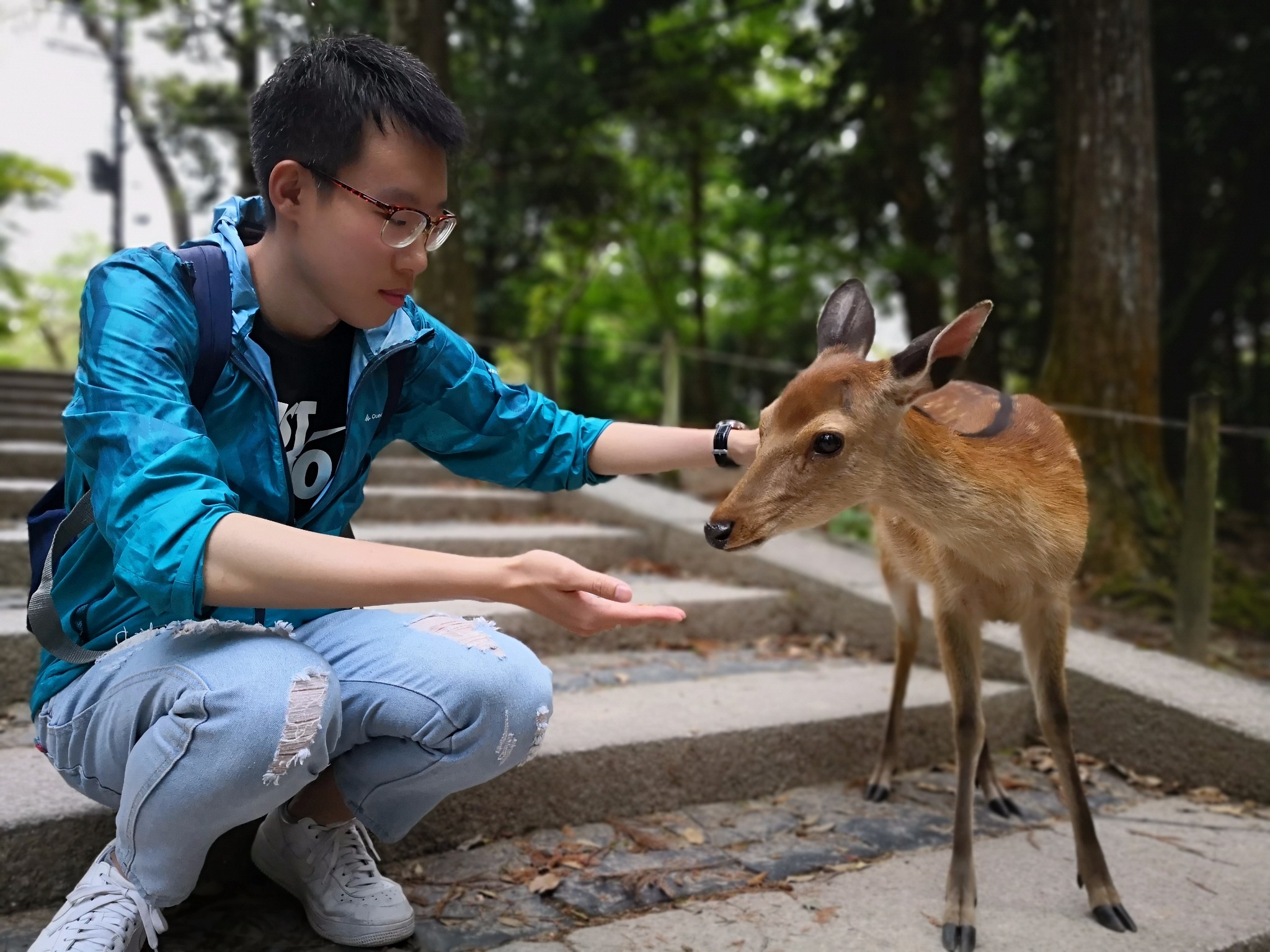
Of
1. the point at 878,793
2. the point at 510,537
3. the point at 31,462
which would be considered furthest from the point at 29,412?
the point at 878,793

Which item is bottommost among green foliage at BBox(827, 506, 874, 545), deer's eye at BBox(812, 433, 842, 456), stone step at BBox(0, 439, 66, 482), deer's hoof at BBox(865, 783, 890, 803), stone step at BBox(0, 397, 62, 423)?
deer's hoof at BBox(865, 783, 890, 803)

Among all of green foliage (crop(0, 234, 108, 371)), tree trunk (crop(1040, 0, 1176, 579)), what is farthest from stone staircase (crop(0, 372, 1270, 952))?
green foliage (crop(0, 234, 108, 371))

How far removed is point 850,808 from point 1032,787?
26.6 inches

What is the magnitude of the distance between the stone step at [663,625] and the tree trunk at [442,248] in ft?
12.0

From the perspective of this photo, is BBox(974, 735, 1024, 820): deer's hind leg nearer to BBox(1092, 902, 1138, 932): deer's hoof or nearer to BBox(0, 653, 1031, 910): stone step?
BBox(0, 653, 1031, 910): stone step

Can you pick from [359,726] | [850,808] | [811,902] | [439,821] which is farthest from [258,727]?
[850,808]

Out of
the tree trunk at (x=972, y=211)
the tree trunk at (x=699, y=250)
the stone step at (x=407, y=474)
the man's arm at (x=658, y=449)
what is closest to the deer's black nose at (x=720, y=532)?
the man's arm at (x=658, y=449)

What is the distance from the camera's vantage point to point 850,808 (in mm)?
3141

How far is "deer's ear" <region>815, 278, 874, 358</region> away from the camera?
2658 mm

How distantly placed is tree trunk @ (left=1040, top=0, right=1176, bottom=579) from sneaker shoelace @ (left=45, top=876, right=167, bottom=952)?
5.05 metres

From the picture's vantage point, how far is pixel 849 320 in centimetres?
269

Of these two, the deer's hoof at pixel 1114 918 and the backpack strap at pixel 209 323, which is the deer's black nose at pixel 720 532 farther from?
the deer's hoof at pixel 1114 918

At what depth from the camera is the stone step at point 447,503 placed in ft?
17.3

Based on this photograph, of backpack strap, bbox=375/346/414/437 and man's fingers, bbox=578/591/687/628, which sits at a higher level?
backpack strap, bbox=375/346/414/437
